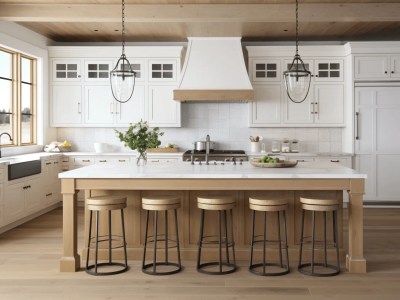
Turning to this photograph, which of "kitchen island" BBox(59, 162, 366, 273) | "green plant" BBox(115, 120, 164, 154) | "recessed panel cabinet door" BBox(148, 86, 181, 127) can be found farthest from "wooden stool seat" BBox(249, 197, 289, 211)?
"recessed panel cabinet door" BBox(148, 86, 181, 127)

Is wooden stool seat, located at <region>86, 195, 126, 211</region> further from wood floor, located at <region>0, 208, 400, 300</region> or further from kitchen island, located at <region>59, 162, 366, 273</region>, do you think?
wood floor, located at <region>0, 208, 400, 300</region>

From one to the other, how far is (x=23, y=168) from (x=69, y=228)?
86.0 inches

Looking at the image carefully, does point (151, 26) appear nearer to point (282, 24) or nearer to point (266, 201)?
point (282, 24)

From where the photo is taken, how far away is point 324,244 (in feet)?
14.7

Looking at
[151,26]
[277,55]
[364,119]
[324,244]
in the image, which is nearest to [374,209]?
[364,119]

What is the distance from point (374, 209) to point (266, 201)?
3985 mm

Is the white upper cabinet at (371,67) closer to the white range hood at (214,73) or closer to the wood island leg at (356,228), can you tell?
the white range hood at (214,73)

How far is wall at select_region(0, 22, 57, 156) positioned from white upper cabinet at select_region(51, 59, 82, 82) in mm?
159

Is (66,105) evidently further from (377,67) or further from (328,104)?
(377,67)

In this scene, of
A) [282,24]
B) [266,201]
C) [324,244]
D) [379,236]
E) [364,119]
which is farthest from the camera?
[364,119]

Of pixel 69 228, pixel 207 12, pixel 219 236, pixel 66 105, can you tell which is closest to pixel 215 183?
pixel 219 236

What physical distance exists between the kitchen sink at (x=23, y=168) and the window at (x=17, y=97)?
61 centimetres

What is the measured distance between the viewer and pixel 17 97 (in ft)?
22.9

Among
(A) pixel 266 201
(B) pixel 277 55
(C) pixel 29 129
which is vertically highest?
(B) pixel 277 55
